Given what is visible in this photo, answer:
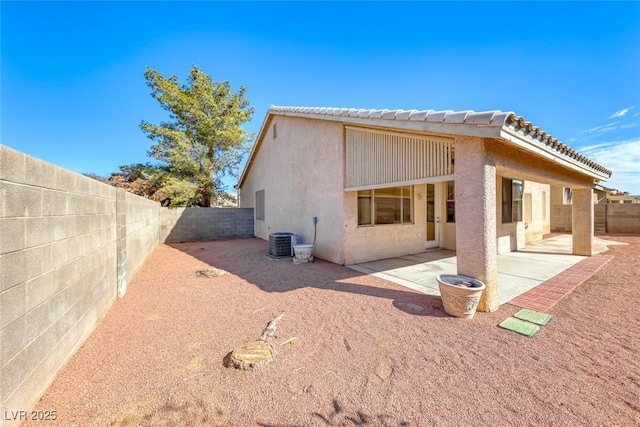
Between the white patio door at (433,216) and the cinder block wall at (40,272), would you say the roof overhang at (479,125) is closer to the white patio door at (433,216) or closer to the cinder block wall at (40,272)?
the white patio door at (433,216)

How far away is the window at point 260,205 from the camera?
14163 millimetres

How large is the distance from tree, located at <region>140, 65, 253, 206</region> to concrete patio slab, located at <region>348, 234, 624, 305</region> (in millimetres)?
13651

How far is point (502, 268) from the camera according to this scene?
22.1 feet

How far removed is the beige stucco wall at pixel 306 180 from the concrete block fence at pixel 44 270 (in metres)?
5.50

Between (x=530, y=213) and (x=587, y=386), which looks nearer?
(x=587, y=386)

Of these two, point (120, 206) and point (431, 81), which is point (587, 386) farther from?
point (431, 81)

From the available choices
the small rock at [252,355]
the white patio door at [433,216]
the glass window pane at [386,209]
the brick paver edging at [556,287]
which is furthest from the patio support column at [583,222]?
the small rock at [252,355]

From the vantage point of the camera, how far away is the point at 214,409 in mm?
2164

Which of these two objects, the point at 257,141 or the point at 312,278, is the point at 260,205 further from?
the point at 312,278

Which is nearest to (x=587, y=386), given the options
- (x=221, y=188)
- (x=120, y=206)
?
(x=120, y=206)

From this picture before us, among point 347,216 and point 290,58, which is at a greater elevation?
point 290,58

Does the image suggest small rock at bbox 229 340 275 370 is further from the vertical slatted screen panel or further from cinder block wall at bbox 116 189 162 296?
the vertical slatted screen panel

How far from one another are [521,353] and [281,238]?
7150mm

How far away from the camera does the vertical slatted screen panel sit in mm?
4738
